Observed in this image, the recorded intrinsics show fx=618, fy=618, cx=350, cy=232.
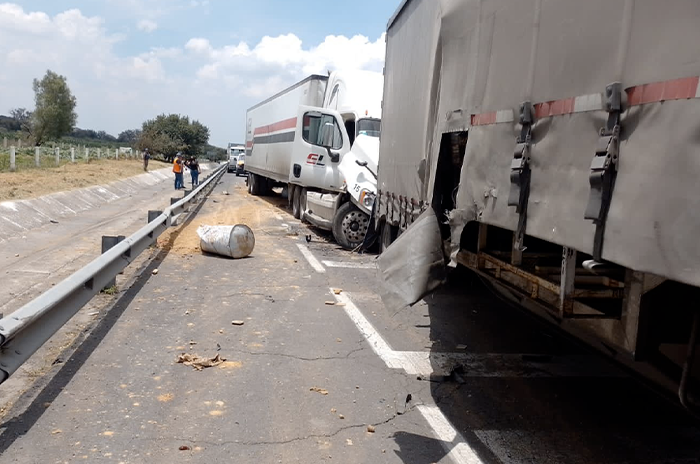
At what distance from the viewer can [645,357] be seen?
338 centimetres

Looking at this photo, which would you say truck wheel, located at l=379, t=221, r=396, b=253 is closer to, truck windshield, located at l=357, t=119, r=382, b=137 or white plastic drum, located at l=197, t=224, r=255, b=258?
white plastic drum, located at l=197, t=224, r=255, b=258

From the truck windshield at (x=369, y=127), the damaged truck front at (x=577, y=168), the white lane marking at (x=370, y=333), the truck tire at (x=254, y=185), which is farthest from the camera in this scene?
the truck tire at (x=254, y=185)

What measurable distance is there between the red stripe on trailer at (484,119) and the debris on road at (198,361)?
3022mm

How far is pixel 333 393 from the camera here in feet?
16.2

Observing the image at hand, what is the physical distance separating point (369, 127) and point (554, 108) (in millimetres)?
10978

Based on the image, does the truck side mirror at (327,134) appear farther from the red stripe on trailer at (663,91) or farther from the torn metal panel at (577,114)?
the red stripe on trailer at (663,91)

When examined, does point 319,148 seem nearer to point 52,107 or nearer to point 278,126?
point 278,126

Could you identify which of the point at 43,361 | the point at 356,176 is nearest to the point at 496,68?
the point at 43,361

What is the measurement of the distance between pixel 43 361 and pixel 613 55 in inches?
192

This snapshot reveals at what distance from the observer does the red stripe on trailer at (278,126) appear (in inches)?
773

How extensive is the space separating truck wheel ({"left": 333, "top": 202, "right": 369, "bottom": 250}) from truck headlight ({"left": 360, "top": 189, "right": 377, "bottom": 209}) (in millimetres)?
771

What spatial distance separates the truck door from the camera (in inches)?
600

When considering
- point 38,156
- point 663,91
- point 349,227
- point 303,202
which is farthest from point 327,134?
point 38,156

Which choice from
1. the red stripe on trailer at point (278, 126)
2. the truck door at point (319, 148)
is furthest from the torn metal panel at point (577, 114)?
the red stripe on trailer at point (278, 126)
